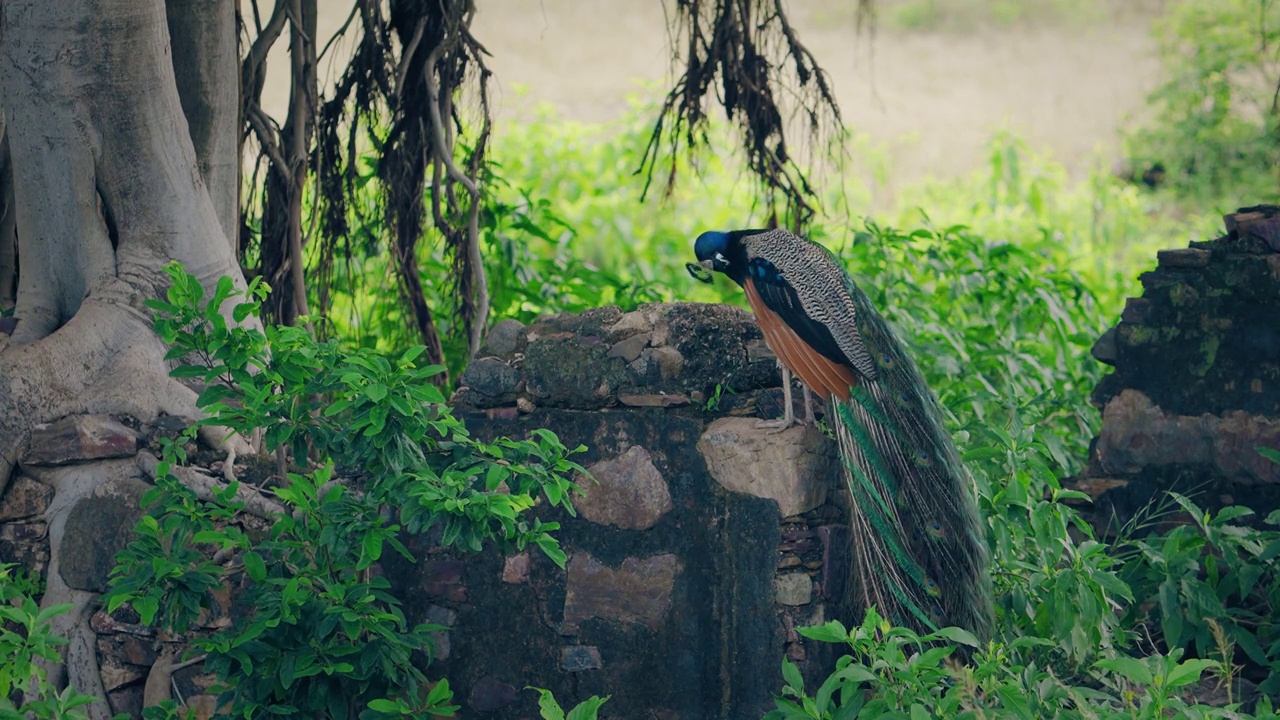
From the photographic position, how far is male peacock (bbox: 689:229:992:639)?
139 inches

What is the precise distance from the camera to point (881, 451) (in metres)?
3.59

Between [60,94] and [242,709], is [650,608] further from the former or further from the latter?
[60,94]

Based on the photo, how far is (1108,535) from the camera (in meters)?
4.64

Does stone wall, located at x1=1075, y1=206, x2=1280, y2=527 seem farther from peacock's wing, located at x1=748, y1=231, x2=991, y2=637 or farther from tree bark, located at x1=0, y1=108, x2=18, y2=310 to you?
tree bark, located at x1=0, y1=108, x2=18, y2=310

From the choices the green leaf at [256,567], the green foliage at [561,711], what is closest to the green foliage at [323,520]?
the green leaf at [256,567]

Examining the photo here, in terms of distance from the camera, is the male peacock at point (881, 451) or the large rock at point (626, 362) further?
the large rock at point (626, 362)

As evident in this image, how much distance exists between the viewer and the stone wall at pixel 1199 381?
439 cm

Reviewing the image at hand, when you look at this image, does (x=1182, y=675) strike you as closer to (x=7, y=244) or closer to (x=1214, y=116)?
(x=7, y=244)

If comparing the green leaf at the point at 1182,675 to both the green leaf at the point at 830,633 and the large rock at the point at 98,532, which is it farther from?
the large rock at the point at 98,532

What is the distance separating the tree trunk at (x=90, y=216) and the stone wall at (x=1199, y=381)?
2.90 m

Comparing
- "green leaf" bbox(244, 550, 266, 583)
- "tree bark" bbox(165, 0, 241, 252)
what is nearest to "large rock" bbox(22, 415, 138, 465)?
"green leaf" bbox(244, 550, 266, 583)

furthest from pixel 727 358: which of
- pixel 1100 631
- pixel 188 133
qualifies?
pixel 188 133

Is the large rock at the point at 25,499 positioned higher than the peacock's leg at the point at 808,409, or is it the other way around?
the peacock's leg at the point at 808,409

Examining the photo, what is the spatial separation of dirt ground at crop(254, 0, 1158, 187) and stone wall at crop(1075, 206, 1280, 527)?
8.16m
